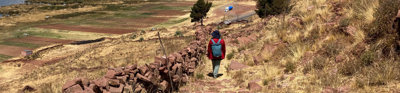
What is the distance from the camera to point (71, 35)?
53.8m

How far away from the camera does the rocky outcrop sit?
6.34 m

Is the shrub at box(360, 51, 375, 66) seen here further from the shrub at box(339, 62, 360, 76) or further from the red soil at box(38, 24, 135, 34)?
the red soil at box(38, 24, 135, 34)

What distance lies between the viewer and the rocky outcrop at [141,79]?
6340 mm

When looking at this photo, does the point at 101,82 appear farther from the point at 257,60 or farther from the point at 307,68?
the point at 257,60

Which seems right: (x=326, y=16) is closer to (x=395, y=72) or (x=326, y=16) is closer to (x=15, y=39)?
(x=395, y=72)

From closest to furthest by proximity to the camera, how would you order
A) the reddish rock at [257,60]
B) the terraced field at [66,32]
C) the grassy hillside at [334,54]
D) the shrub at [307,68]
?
the grassy hillside at [334,54]
the shrub at [307,68]
the reddish rock at [257,60]
the terraced field at [66,32]

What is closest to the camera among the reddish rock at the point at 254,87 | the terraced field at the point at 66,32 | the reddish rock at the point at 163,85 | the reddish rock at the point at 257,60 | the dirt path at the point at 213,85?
the reddish rock at the point at 254,87

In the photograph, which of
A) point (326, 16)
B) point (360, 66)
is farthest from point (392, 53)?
point (326, 16)

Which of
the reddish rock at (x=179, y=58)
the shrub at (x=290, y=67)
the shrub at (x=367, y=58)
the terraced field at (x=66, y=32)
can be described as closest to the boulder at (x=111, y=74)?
the reddish rock at (x=179, y=58)

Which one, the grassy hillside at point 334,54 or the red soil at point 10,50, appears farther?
the red soil at point 10,50

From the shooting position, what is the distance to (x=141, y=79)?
23.9 feet

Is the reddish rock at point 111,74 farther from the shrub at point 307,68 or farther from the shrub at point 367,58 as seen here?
the shrub at point 367,58

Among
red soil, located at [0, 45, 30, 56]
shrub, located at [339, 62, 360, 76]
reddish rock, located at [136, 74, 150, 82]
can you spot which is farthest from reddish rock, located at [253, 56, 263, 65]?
red soil, located at [0, 45, 30, 56]

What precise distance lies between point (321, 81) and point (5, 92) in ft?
55.1
